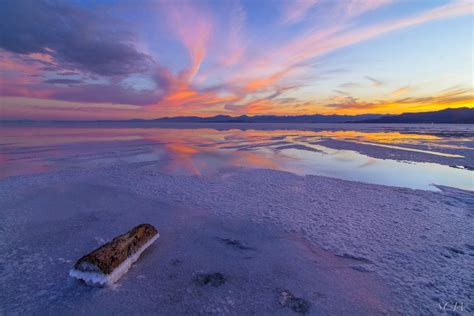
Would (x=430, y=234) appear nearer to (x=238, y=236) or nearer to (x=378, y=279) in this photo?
(x=378, y=279)

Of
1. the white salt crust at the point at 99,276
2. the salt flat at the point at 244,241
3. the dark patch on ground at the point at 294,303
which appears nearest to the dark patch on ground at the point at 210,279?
the salt flat at the point at 244,241

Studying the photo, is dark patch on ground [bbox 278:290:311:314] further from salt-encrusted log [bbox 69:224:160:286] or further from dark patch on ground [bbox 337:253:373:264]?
salt-encrusted log [bbox 69:224:160:286]

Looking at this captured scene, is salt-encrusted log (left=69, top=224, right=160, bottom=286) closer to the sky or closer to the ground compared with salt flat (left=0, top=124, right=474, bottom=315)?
closer to the sky

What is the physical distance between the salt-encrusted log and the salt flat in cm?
11

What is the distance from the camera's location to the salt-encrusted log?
317cm

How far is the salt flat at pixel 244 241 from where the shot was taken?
Answer: 307cm

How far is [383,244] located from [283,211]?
85.4 inches

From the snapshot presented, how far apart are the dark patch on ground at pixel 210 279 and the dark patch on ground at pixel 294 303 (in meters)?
0.81

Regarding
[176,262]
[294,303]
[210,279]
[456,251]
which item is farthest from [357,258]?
[176,262]

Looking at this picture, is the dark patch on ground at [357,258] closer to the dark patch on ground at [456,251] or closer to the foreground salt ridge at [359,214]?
the foreground salt ridge at [359,214]

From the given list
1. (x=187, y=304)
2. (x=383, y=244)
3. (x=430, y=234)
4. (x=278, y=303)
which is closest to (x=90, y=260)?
(x=187, y=304)

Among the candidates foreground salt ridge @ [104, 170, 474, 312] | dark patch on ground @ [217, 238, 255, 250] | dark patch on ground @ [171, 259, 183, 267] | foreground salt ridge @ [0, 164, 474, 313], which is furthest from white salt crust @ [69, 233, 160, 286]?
foreground salt ridge @ [104, 170, 474, 312]

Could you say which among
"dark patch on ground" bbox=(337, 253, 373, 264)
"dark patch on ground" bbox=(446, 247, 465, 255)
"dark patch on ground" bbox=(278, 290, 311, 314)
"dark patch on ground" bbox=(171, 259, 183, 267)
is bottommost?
"dark patch on ground" bbox=(446, 247, 465, 255)

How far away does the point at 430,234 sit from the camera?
15.9ft
